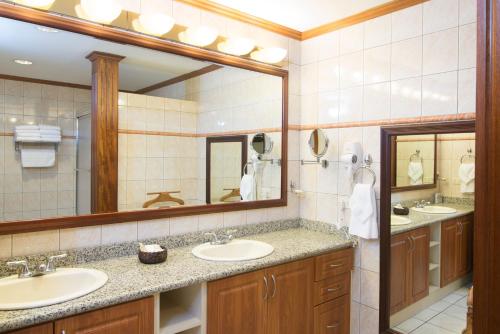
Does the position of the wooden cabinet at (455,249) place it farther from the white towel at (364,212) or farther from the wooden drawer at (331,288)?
the wooden drawer at (331,288)

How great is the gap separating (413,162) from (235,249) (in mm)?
1289

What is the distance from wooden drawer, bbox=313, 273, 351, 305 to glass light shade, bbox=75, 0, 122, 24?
6.54 feet

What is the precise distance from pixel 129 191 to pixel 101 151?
28 centimetres

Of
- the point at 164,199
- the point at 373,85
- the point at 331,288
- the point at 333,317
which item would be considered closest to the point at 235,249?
the point at 164,199

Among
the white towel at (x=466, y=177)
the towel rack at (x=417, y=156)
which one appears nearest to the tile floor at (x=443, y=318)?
the white towel at (x=466, y=177)

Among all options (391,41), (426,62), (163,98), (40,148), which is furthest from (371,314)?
(40,148)

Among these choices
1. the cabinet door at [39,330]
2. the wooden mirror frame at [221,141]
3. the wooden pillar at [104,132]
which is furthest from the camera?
the wooden mirror frame at [221,141]

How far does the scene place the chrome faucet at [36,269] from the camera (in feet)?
5.18

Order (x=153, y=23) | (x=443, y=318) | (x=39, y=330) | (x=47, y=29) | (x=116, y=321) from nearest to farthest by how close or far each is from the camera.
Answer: (x=39, y=330) → (x=116, y=321) → (x=47, y=29) → (x=153, y=23) → (x=443, y=318)

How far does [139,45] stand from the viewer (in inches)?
79.5

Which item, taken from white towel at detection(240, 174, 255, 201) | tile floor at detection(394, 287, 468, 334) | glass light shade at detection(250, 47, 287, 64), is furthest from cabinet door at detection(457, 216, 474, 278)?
glass light shade at detection(250, 47, 287, 64)

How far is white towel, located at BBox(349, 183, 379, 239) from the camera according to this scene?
7.50ft

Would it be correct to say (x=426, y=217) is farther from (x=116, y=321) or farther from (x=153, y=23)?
(x=153, y=23)

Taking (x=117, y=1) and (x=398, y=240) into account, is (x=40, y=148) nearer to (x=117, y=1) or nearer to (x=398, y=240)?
(x=117, y=1)
